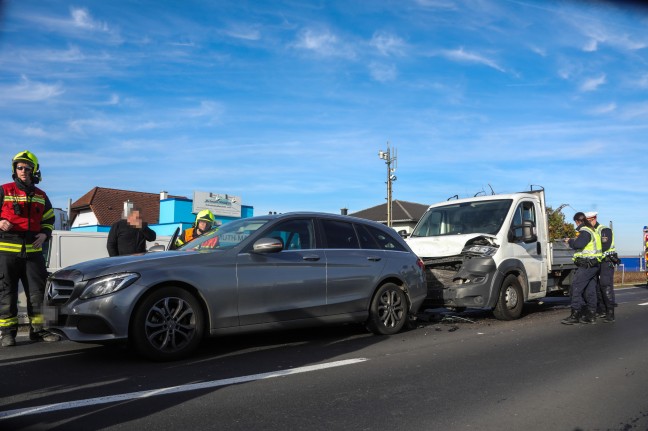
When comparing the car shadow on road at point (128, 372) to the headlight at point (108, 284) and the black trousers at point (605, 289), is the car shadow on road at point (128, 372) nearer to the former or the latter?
the headlight at point (108, 284)

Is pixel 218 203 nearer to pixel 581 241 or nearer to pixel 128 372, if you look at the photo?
pixel 581 241

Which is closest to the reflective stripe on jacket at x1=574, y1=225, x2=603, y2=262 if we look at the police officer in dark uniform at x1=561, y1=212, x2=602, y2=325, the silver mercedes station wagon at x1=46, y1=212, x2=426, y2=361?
the police officer in dark uniform at x1=561, y1=212, x2=602, y2=325

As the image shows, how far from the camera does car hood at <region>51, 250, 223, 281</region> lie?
5.38 m

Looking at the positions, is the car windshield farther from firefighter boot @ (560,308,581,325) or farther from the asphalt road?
firefighter boot @ (560,308,581,325)

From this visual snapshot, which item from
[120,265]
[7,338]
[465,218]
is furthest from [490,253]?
[7,338]

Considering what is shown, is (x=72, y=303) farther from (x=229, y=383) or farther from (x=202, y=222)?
(x=202, y=222)

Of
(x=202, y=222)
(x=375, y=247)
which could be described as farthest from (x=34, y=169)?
(x=375, y=247)

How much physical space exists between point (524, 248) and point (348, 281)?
4.00m

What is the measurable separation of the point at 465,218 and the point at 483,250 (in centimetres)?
115

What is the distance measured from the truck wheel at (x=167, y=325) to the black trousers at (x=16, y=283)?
1.54 metres

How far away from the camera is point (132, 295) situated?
207 inches

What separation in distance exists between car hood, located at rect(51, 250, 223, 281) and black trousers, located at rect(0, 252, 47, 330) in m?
0.98

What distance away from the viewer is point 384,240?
7.86 metres

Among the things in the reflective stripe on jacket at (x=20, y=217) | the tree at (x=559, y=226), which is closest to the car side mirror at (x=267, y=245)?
the reflective stripe on jacket at (x=20, y=217)
